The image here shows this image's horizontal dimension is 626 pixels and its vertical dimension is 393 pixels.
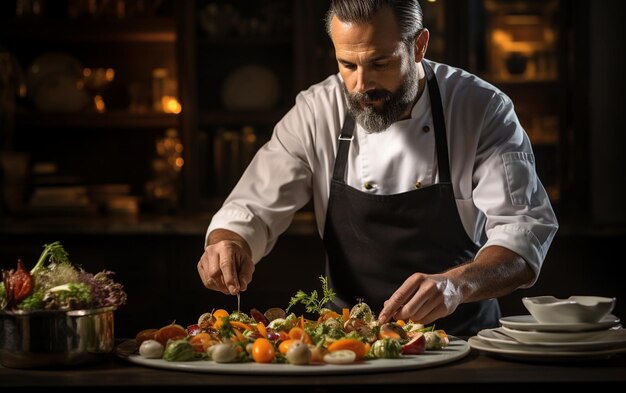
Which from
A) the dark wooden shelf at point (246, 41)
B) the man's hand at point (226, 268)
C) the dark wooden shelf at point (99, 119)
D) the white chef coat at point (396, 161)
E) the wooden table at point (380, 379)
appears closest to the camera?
the wooden table at point (380, 379)

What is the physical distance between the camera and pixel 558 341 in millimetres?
1802

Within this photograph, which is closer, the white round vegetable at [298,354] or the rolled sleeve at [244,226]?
the white round vegetable at [298,354]

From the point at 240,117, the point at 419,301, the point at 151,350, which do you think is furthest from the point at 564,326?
the point at 240,117

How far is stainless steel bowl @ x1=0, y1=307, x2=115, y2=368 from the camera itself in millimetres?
1758

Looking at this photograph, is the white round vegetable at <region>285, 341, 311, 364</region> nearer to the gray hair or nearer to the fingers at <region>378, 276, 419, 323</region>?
the fingers at <region>378, 276, 419, 323</region>

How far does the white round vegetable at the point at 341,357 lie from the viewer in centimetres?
173

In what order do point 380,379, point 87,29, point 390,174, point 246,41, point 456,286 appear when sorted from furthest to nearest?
1. point 87,29
2. point 246,41
3. point 390,174
4. point 456,286
5. point 380,379

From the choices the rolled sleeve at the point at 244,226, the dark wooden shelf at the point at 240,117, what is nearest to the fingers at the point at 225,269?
the rolled sleeve at the point at 244,226

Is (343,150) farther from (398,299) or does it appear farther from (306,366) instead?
(306,366)

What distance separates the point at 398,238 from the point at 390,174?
0.17 metres

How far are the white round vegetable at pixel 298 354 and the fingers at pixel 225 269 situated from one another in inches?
20.2

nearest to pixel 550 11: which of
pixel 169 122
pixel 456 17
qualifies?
pixel 456 17

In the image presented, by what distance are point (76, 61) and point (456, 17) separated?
182 cm

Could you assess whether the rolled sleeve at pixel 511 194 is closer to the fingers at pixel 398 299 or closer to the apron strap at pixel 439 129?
the apron strap at pixel 439 129
